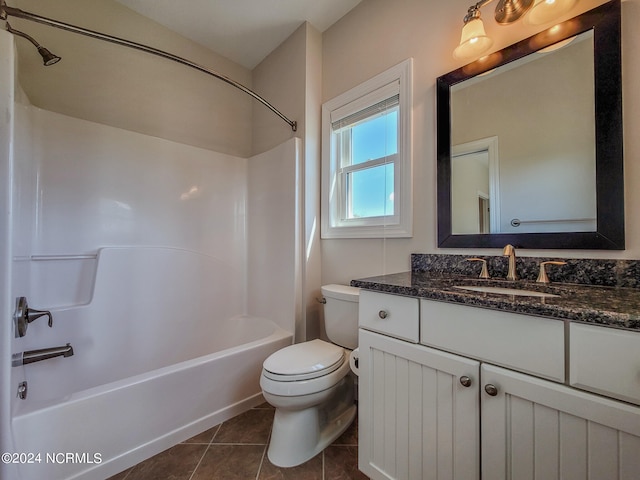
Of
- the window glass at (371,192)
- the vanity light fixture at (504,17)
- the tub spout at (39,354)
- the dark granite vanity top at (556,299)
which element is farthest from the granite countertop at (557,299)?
the tub spout at (39,354)

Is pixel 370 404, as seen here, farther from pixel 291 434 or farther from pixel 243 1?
pixel 243 1

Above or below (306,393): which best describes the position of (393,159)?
above

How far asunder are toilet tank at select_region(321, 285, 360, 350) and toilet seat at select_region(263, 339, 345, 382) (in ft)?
0.31

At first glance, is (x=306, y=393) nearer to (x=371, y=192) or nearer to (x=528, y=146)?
(x=371, y=192)

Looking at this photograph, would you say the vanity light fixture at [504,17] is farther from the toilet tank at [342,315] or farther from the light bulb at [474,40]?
the toilet tank at [342,315]

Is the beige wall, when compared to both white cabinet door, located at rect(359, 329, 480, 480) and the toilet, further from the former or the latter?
white cabinet door, located at rect(359, 329, 480, 480)

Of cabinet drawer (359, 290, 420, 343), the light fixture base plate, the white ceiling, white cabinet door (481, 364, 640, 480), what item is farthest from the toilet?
the white ceiling

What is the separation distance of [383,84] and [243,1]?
1079mm

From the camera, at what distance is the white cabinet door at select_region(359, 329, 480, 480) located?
76cm

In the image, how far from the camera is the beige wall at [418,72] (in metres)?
0.84

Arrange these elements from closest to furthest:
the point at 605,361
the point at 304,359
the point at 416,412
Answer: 1. the point at 605,361
2. the point at 416,412
3. the point at 304,359

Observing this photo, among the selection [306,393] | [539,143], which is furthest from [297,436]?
[539,143]

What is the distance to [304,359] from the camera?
1.27 m

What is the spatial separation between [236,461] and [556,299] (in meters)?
1.44
